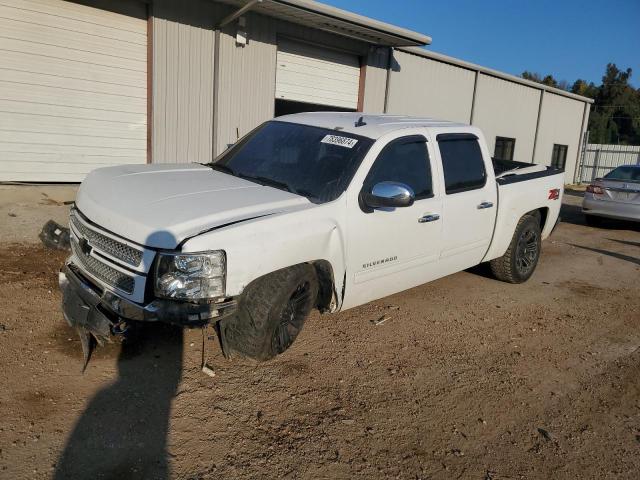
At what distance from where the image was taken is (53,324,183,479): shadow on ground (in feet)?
9.14

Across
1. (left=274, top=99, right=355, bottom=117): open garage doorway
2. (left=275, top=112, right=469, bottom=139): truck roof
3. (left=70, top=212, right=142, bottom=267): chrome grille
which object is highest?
(left=274, top=99, right=355, bottom=117): open garage doorway

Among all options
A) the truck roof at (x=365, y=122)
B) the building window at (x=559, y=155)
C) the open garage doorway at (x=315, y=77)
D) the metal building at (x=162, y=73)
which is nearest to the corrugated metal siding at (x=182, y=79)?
the metal building at (x=162, y=73)

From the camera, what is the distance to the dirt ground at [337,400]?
2.96 metres

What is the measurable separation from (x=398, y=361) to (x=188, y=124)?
299 inches

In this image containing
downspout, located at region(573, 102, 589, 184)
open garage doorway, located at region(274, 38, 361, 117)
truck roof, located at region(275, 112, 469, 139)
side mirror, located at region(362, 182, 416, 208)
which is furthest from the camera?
downspout, located at region(573, 102, 589, 184)

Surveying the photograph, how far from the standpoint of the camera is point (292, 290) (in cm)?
375

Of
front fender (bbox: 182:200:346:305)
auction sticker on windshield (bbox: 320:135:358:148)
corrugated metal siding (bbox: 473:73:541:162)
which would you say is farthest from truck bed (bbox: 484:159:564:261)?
corrugated metal siding (bbox: 473:73:541:162)

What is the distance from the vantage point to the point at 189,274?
3229 mm

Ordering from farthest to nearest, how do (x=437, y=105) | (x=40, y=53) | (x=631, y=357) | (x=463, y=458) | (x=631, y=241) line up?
(x=437, y=105) → (x=631, y=241) → (x=40, y=53) → (x=631, y=357) → (x=463, y=458)

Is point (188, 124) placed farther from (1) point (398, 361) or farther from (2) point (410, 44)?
(1) point (398, 361)

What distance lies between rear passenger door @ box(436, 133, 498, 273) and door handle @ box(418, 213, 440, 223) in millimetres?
144

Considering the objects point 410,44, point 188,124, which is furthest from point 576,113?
point 188,124

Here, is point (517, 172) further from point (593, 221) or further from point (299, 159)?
point (593, 221)

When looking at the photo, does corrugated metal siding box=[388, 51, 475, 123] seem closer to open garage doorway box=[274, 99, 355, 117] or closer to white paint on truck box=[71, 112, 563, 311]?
open garage doorway box=[274, 99, 355, 117]
